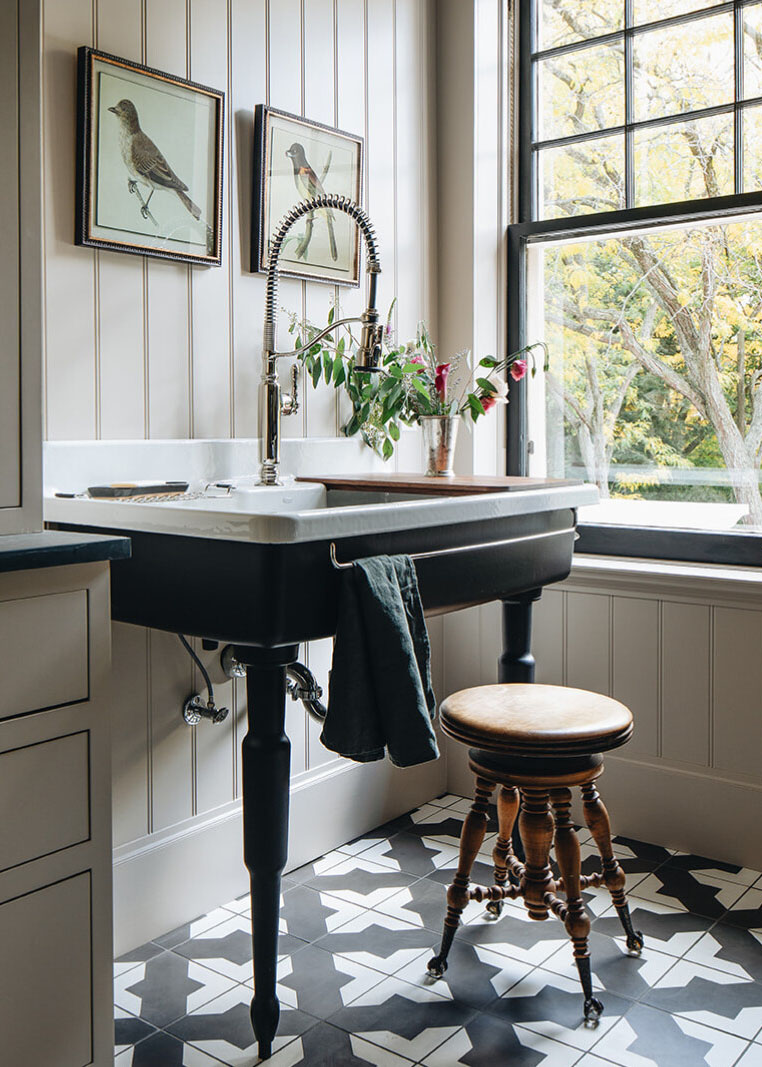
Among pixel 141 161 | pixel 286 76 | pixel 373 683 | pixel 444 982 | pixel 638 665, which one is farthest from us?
pixel 638 665

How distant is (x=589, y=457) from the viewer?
2.85m

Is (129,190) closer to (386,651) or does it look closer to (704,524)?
(386,651)

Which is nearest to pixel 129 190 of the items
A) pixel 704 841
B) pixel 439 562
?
pixel 439 562

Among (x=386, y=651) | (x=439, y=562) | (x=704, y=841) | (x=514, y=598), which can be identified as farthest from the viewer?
(x=704, y=841)

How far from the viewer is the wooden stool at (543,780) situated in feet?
5.58

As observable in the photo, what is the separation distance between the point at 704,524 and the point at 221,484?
4.38ft

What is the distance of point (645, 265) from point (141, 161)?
143 centimetres

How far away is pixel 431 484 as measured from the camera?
2098 millimetres

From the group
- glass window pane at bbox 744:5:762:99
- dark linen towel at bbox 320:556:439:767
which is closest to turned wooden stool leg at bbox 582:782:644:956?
dark linen towel at bbox 320:556:439:767

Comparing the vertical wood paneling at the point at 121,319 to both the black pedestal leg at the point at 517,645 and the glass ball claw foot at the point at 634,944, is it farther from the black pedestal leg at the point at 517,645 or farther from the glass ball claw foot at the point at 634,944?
the glass ball claw foot at the point at 634,944

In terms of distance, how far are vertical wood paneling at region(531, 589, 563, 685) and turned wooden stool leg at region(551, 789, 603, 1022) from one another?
958 millimetres

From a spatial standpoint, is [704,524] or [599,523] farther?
[599,523]

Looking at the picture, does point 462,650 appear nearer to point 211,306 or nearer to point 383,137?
point 211,306

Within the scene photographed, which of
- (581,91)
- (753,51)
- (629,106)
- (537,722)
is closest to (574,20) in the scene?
(581,91)
